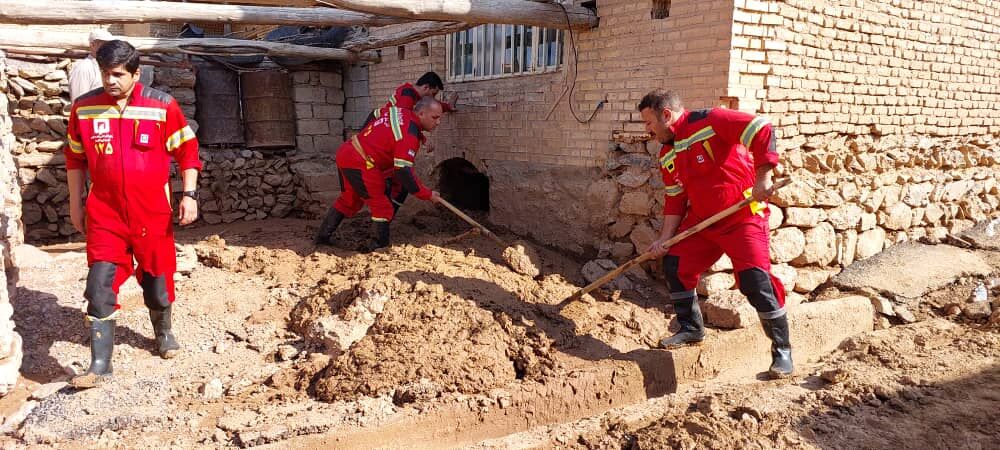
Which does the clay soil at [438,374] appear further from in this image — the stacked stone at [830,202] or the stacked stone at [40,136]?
the stacked stone at [40,136]

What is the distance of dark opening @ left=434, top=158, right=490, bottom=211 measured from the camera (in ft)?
24.9

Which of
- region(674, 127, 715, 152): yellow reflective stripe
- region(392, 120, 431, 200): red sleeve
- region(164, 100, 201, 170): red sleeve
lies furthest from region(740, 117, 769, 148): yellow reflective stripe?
region(164, 100, 201, 170): red sleeve

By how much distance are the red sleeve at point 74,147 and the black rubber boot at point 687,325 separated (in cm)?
365

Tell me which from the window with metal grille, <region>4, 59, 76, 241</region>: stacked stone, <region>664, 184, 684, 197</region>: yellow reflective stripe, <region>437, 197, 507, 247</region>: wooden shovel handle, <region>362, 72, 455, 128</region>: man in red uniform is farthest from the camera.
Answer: <region>4, 59, 76, 241</region>: stacked stone

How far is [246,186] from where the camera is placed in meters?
8.46

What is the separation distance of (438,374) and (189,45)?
17.1 feet

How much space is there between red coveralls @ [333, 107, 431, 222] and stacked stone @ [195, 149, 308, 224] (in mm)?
3029

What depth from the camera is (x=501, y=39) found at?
21.1 feet

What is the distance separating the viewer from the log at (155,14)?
4586 millimetres

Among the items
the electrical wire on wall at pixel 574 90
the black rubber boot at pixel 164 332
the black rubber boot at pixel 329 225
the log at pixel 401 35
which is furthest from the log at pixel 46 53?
the electrical wire on wall at pixel 574 90

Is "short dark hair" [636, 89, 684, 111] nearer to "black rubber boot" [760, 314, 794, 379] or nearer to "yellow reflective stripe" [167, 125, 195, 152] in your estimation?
"black rubber boot" [760, 314, 794, 379]

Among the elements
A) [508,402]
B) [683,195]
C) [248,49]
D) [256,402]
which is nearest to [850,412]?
[683,195]

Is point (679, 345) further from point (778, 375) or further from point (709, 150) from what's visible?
point (709, 150)

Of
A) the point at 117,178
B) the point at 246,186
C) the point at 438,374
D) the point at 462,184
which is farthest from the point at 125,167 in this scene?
the point at 246,186
